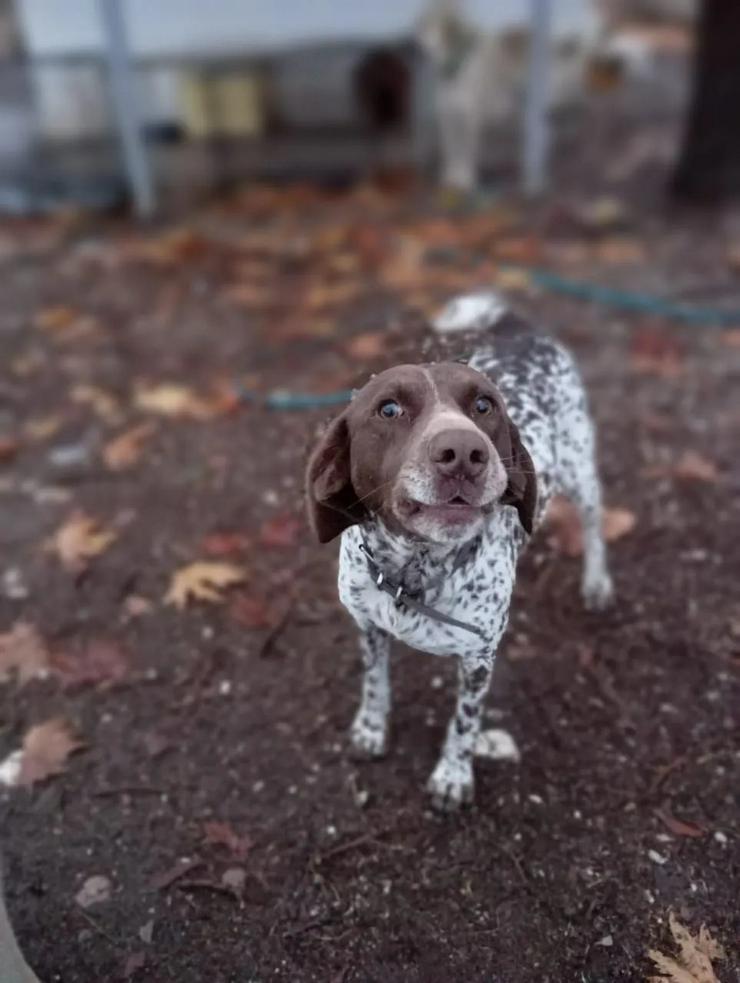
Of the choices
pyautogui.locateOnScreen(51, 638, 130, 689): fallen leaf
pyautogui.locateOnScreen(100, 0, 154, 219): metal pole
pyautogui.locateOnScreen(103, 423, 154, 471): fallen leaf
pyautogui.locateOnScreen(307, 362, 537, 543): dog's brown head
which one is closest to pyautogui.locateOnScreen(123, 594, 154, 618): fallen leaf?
pyautogui.locateOnScreen(51, 638, 130, 689): fallen leaf

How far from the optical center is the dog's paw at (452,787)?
298cm

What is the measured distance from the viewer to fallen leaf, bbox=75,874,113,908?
2.82m

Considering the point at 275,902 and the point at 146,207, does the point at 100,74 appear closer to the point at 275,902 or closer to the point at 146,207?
the point at 146,207

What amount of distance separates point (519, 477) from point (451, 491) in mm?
358

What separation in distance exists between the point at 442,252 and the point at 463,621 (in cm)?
457

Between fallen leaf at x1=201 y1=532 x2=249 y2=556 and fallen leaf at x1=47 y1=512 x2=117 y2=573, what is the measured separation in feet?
1.53

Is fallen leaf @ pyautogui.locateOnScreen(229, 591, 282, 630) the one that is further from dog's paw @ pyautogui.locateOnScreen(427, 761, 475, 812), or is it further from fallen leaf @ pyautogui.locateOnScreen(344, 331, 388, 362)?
fallen leaf @ pyautogui.locateOnScreen(344, 331, 388, 362)

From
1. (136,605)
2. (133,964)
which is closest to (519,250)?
(136,605)

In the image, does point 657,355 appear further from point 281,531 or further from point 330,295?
point 281,531

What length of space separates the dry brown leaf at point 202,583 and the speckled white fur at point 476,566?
88 cm

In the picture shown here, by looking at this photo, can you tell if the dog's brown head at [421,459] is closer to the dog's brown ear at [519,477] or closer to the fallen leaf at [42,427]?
the dog's brown ear at [519,477]

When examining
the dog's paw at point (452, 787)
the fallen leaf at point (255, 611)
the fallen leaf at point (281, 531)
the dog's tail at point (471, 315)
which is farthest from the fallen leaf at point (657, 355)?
the dog's paw at point (452, 787)

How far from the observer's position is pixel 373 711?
3.16m

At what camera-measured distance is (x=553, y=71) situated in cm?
752
